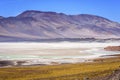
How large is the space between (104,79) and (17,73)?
13497 millimetres

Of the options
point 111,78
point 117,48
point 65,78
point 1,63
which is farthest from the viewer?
point 117,48

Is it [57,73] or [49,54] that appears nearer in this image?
[57,73]

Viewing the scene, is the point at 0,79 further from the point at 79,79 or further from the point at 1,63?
the point at 1,63

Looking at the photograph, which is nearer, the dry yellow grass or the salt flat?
the dry yellow grass

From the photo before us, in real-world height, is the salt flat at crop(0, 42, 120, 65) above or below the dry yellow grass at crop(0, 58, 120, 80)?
above

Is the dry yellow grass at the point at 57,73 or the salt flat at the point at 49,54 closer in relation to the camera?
the dry yellow grass at the point at 57,73

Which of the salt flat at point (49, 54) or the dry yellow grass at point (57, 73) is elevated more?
the salt flat at point (49, 54)

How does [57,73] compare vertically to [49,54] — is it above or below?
below

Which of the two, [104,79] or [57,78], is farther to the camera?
[57,78]

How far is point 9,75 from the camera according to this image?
104 feet

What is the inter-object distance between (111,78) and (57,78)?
26.0 ft

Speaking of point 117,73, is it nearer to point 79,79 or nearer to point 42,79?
point 79,79

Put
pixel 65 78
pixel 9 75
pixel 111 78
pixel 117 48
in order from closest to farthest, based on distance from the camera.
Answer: pixel 111 78 < pixel 65 78 < pixel 9 75 < pixel 117 48

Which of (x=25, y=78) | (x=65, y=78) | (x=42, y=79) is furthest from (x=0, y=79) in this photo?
(x=65, y=78)
